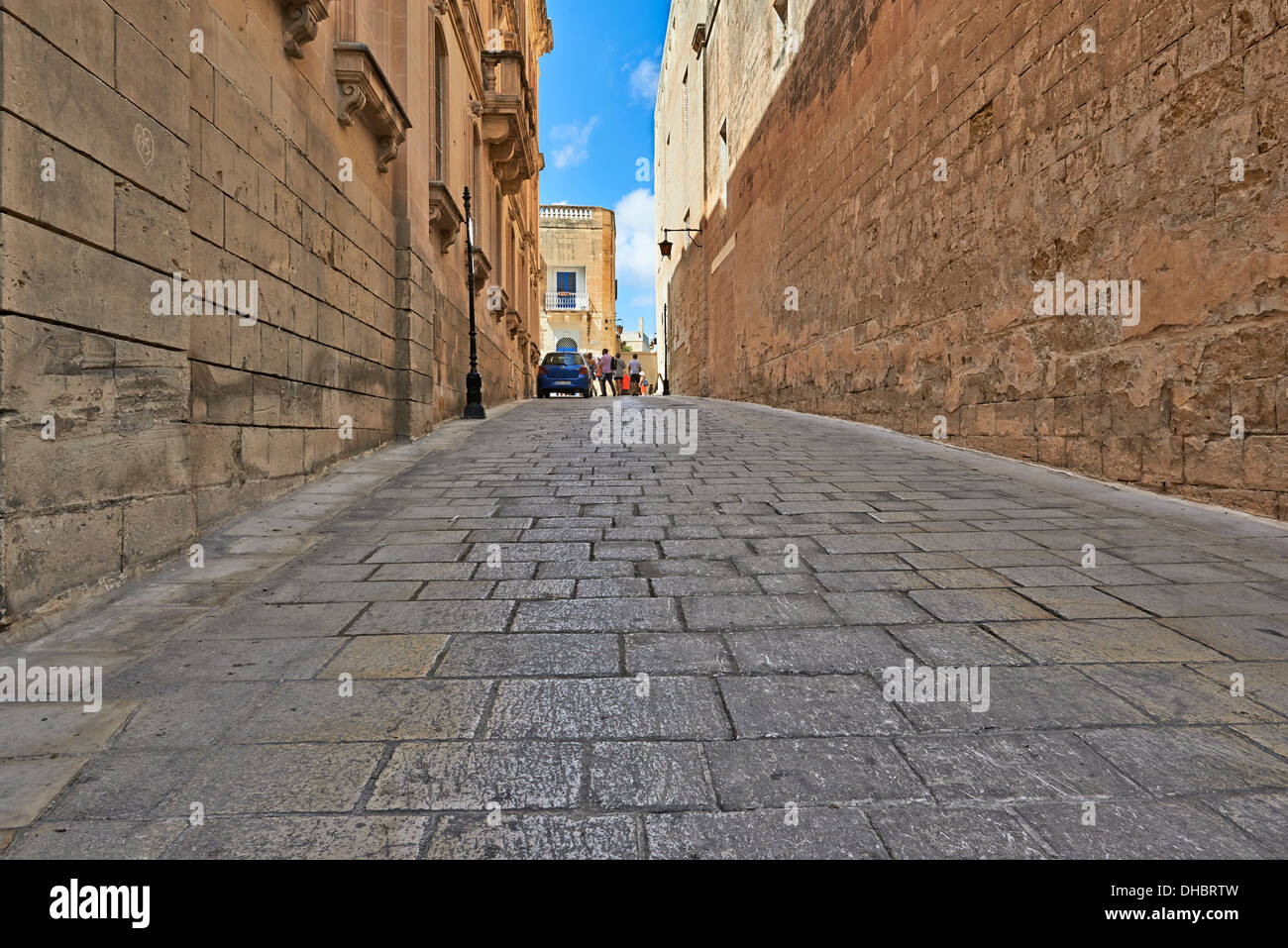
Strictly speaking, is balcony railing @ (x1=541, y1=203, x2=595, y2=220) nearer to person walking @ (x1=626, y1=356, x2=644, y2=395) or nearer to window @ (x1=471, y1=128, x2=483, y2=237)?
person walking @ (x1=626, y1=356, x2=644, y2=395)

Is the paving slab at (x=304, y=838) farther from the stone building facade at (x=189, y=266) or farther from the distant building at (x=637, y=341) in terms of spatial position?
the distant building at (x=637, y=341)

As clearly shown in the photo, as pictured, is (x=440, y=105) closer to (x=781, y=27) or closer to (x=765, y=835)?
(x=781, y=27)

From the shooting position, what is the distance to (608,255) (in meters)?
41.3

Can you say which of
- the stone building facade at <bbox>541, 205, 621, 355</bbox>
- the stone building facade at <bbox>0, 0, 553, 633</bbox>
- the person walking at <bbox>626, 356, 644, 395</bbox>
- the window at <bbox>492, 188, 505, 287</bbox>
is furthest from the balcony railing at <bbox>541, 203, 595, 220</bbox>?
the stone building facade at <bbox>0, 0, 553, 633</bbox>

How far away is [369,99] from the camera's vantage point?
270 inches

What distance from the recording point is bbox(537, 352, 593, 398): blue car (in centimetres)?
1888

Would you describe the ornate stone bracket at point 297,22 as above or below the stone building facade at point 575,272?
below

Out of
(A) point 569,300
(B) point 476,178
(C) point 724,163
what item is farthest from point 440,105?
(A) point 569,300

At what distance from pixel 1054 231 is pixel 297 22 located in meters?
6.84

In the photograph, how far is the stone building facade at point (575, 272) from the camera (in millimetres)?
39812

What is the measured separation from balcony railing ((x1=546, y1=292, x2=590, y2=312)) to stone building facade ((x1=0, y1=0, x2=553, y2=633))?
31.2m

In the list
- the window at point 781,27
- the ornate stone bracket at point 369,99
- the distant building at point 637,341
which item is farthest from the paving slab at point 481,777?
the distant building at point 637,341

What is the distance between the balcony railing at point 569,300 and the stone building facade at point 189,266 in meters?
31.2
